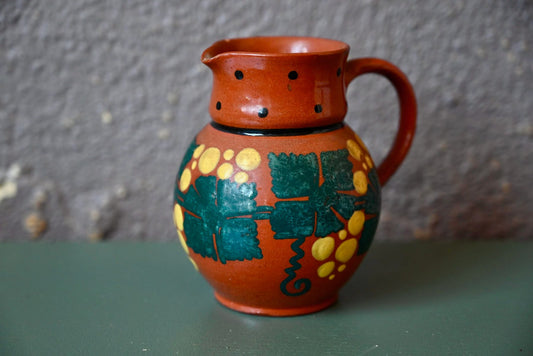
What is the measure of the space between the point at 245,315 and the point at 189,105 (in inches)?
15.2

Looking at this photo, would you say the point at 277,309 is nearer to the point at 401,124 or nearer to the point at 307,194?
the point at 307,194

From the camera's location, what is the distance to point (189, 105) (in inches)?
41.6

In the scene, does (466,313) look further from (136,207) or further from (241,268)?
(136,207)

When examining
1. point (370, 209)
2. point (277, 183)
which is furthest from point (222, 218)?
point (370, 209)

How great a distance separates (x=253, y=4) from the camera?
1014 mm

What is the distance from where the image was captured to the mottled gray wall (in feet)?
3.34

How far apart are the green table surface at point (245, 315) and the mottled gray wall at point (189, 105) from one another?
70mm

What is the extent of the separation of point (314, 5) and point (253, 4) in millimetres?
95

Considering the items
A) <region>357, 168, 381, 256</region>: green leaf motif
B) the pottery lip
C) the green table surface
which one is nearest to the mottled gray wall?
the green table surface

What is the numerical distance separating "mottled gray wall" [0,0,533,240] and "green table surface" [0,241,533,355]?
0.07m

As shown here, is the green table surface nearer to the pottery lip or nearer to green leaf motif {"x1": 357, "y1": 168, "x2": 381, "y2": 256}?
green leaf motif {"x1": 357, "y1": 168, "x2": 381, "y2": 256}

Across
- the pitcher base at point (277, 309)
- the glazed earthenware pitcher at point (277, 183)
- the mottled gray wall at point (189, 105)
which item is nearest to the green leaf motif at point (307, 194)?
the glazed earthenware pitcher at point (277, 183)

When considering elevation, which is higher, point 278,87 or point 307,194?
point 278,87

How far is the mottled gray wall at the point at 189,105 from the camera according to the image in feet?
3.34
